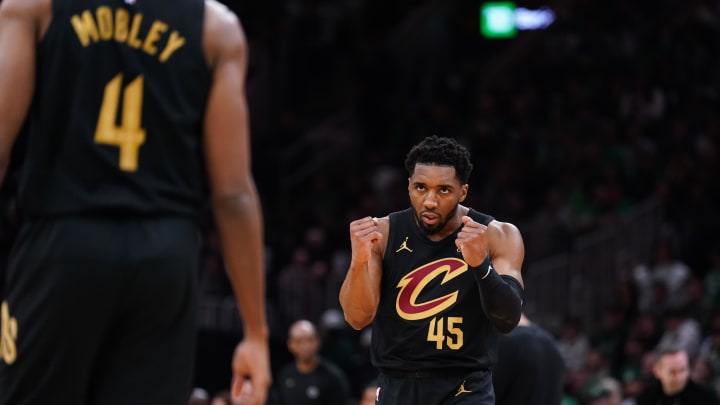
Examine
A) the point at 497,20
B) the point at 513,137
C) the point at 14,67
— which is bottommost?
the point at 14,67

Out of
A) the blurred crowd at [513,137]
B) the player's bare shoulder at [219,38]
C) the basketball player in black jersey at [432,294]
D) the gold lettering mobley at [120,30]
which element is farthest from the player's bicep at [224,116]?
the blurred crowd at [513,137]

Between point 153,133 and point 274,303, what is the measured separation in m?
14.5

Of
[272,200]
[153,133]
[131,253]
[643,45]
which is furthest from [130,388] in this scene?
[272,200]

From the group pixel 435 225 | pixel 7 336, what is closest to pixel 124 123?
pixel 7 336

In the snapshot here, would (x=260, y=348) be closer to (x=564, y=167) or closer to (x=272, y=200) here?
(x=564, y=167)

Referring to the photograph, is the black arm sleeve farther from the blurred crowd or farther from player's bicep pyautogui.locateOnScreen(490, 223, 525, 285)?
the blurred crowd

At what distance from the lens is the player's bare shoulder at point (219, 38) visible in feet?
12.6

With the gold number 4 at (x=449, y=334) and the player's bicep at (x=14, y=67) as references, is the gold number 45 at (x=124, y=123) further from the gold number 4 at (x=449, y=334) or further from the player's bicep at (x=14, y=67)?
the gold number 4 at (x=449, y=334)

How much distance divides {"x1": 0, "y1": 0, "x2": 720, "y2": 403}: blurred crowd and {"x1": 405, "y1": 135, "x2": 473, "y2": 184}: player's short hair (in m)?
6.83

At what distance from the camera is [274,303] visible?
18.1 meters

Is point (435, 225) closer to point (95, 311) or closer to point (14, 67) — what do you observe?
point (95, 311)

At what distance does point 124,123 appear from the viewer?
3746 millimetres

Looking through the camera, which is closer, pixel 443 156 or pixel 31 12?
pixel 31 12

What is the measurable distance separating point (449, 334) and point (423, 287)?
269mm
